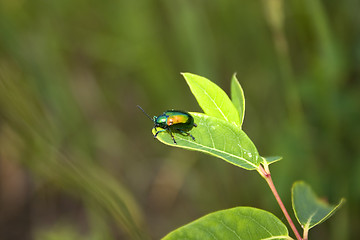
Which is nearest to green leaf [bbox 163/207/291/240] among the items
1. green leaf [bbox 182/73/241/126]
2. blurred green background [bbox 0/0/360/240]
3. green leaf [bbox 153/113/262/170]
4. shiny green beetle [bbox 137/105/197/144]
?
green leaf [bbox 153/113/262/170]

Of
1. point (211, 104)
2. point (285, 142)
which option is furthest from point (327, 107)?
point (211, 104)

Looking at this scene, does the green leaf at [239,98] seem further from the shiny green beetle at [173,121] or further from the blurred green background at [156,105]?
the blurred green background at [156,105]

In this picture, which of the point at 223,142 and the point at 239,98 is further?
the point at 239,98

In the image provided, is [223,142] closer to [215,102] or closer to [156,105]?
[215,102]

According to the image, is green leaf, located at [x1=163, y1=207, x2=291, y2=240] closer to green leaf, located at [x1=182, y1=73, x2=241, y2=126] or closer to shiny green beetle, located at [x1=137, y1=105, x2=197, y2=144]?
green leaf, located at [x1=182, y1=73, x2=241, y2=126]

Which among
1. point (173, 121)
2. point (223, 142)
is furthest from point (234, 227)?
point (173, 121)

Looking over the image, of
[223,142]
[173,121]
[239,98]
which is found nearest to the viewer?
[223,142]

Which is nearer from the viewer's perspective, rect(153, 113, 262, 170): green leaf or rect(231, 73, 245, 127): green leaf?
rect(153, 113, 262, 170): green leaf
